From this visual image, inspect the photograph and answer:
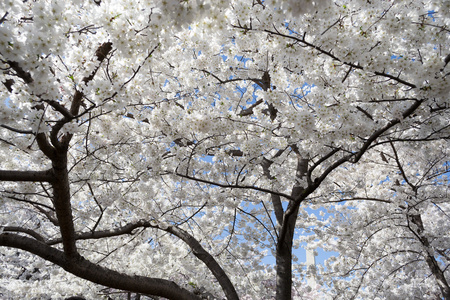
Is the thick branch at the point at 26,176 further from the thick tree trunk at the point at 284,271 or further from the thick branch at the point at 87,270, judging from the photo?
the thick tree trunk at the point at 284,271

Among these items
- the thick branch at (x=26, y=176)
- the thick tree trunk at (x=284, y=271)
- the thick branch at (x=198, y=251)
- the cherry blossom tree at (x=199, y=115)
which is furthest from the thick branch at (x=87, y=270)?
the thick tree trunk at (x=284, y=271)

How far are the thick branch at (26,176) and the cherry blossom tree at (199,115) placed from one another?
0.01 m

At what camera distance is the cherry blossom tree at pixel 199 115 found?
2393mm

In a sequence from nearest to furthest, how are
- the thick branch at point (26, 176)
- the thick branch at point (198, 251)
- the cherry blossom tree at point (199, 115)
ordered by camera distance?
the cherry blossom tree at point (199, 115) → the thick branch at point (26, 176) → the thick branch at point (198, 251)

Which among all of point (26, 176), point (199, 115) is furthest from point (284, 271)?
point (26, 176)

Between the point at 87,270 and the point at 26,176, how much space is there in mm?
1370

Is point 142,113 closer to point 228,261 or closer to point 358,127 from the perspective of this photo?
point 358,127

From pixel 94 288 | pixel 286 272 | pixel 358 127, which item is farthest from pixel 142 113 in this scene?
pixel 94 288

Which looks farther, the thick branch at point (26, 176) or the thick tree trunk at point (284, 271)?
the thick tree trunk at point (284, 271)

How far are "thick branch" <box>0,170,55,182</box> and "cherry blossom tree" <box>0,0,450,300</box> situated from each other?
0.01 metres

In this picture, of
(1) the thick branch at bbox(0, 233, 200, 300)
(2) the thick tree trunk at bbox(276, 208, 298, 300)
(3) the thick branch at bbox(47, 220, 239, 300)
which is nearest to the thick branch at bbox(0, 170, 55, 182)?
(1) the thick branch at bbox(0, 233, 200, 300)

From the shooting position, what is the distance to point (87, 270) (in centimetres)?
353

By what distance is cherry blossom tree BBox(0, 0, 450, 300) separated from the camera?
2393 mm

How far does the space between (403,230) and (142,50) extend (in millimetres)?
8214
